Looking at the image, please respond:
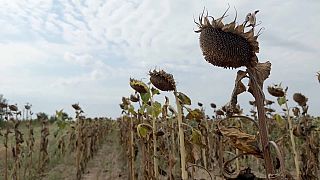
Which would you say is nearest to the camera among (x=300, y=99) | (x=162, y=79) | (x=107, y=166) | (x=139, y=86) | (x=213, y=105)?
(x=162, y=79)

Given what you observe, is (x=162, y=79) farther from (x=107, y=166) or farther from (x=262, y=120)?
(x=107, y=166)

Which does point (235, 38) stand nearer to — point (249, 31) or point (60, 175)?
point (249, 31)

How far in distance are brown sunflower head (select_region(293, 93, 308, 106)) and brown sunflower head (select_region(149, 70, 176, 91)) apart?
2.54m

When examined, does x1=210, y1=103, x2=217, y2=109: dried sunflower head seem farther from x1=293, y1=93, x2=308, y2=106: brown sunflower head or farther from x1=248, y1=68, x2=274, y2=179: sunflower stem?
x1=248, y1=68, x2=274, y2=179: sunflower stem

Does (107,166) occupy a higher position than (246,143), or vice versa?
(246,143)

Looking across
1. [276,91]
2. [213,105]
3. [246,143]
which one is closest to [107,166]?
[213,105]

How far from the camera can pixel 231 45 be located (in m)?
1.62

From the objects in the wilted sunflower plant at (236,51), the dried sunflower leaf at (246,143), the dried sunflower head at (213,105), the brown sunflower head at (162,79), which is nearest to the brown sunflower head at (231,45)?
the wilted sunflower plant at (236,51)

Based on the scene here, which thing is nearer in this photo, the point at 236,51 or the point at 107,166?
the point at 236,51

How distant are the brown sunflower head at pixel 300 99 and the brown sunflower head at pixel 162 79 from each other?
2.54 m

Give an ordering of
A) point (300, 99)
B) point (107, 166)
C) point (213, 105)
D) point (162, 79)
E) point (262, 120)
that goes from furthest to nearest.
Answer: point (107, 166), point (213, 105), point (300, 99), point (162, 79), point (262, 120)

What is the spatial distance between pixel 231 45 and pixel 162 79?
119 cm

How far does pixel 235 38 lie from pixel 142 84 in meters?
2.06

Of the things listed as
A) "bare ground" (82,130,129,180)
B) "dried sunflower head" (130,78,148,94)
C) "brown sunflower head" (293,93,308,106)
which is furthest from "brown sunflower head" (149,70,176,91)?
"bare ground" (82,130,129,180)
